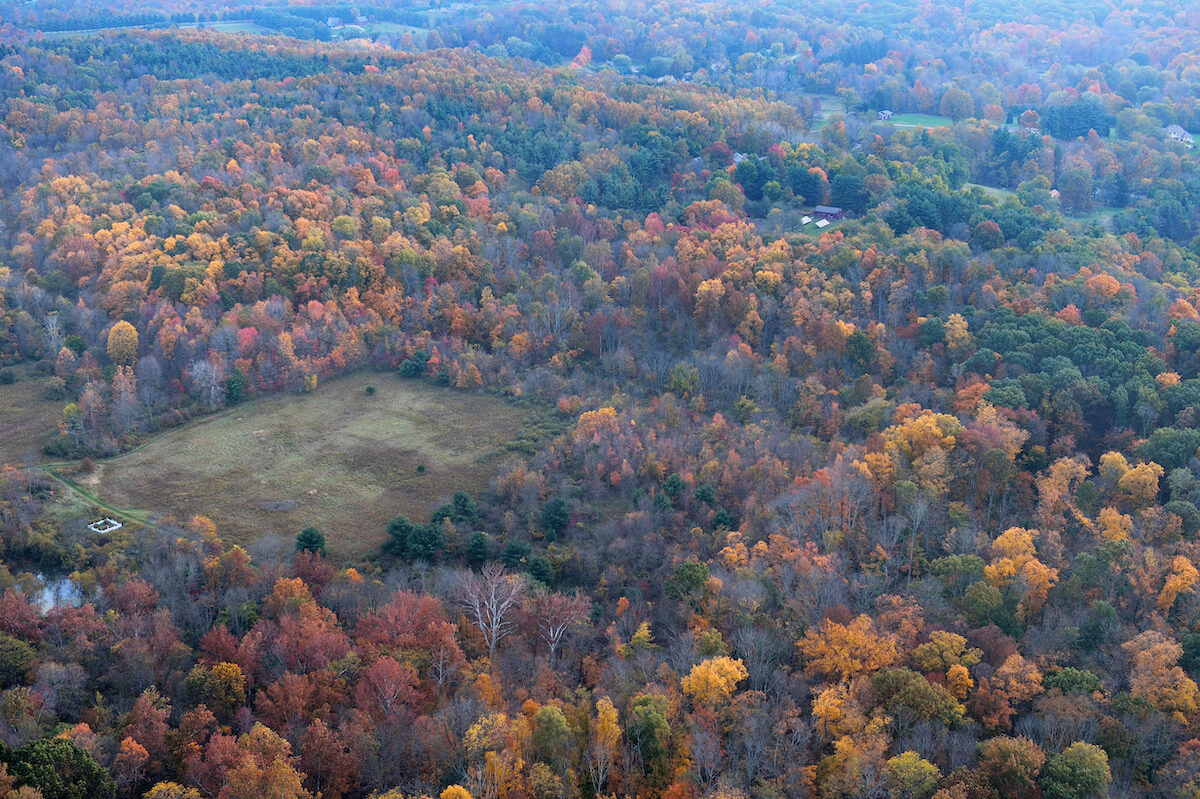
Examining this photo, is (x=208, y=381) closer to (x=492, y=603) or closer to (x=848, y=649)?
(x=492, y=603)

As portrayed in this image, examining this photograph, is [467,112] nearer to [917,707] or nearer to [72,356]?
[72,356]

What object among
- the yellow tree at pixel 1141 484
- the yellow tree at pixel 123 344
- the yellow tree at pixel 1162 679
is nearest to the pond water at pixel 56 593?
the yellow tree at pixel 123 344

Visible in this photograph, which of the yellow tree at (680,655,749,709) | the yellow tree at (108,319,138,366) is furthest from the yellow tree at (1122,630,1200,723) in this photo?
the yellow tree at (108,319,138,366)

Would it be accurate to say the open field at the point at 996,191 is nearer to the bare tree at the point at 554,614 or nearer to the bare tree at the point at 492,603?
the bare tree at the point at 554,614

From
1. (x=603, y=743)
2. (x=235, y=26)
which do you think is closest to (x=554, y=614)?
(x=603, y=743)

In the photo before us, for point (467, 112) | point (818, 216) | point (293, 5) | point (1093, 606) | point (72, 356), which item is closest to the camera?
point (1093, 606)

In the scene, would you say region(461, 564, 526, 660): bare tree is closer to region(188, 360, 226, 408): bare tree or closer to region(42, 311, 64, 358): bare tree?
region(188, 360, 226, 408): bare tree

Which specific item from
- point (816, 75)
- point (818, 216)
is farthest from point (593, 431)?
point (816, 75)
